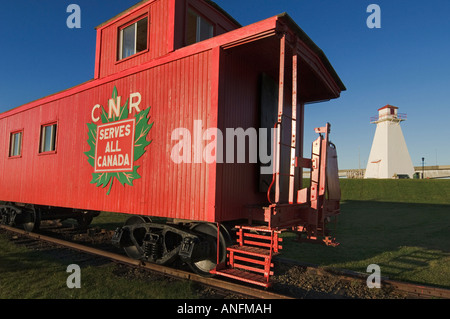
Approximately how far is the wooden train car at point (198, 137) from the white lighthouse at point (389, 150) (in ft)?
163

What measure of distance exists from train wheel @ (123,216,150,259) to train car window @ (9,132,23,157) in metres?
7.03

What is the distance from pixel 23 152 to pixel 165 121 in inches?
302

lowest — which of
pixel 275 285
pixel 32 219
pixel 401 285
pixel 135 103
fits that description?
pixel 275 285

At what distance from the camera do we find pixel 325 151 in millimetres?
5805

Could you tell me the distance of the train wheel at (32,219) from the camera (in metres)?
10.1

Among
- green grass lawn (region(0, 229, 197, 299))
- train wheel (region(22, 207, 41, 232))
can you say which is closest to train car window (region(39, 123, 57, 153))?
train wheel (region(22, 207, 41, 232))

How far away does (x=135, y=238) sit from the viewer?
6.56 meters

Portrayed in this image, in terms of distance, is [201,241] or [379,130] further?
[379,130]

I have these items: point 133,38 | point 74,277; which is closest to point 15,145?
point 133,38

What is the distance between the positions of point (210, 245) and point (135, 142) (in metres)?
2.93

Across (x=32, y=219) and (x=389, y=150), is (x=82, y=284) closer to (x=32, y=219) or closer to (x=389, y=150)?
(x=32, y=219)

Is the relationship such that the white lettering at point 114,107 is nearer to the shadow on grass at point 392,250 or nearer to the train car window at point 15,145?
the shadow on grass at point 392,250
